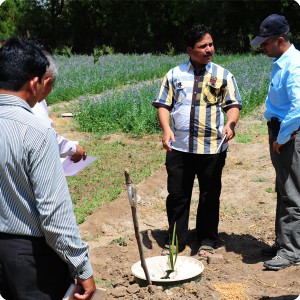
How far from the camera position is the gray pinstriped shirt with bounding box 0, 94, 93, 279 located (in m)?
2.40

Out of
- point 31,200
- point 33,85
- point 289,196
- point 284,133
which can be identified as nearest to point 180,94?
point 284,133

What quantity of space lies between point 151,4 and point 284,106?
40.6m

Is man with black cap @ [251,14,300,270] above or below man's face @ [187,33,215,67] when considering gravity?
below

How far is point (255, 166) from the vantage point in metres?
8.18

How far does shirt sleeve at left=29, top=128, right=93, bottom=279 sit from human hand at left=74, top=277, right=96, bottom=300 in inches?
3.7

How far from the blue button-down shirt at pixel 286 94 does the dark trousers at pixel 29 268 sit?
2.40 meters

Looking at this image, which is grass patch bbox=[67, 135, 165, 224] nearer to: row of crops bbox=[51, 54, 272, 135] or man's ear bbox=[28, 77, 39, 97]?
row of crops bbox=[51, 54, 272, 135]

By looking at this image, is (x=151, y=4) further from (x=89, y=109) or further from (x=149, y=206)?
(x=149, y=206)

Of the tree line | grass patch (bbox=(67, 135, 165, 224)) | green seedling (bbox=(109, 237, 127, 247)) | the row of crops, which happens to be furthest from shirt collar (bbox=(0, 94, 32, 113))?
the tree line

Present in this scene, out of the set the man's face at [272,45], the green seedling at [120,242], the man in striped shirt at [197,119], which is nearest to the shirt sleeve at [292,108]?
the man's face at [272,45]

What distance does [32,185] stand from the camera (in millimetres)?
2438

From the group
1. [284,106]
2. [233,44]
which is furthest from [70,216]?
[233,44]

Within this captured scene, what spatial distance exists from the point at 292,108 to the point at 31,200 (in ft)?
8.28

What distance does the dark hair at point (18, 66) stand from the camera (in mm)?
2494
